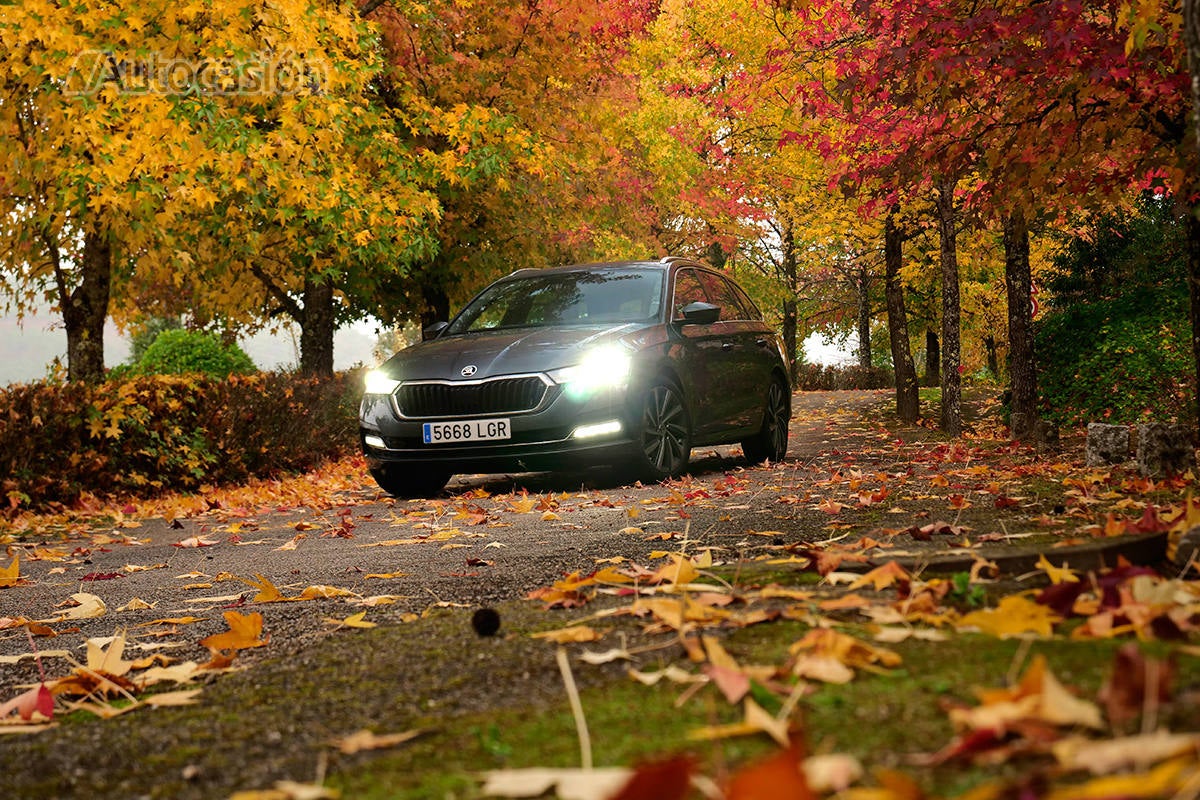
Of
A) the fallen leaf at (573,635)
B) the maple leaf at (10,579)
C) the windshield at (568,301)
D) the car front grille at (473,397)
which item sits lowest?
the maple leaf at (10,579)

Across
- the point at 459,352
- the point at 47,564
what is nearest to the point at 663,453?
the point at 459,352

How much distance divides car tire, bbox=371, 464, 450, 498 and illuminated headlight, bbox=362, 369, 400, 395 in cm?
57

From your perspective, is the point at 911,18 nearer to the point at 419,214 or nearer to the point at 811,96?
the point at 811,96

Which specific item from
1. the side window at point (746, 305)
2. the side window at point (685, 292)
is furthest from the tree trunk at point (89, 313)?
the side window at point (746, 305)

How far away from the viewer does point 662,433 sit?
27.2 feet

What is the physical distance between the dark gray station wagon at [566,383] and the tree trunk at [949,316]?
219 inches

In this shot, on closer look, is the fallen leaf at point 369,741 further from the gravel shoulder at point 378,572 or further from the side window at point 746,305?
the side window at point 746,305

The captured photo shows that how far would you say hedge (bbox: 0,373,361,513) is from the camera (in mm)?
8656

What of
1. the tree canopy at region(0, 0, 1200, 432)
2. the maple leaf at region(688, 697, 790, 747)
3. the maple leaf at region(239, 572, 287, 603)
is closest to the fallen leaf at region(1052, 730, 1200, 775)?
the maple leaf at region(688, 697, 790, 747)

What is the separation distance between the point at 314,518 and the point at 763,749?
647 cm

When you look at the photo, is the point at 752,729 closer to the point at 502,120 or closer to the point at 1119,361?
the point at 1119,361

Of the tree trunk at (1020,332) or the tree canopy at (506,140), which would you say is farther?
the tree trunk at (1020,332)

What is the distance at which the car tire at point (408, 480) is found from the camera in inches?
332

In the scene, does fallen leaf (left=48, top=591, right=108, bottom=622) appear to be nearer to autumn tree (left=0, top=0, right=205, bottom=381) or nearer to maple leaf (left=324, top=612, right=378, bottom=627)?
maple leaf (left=324, top=612, right=378, bottom=627)
